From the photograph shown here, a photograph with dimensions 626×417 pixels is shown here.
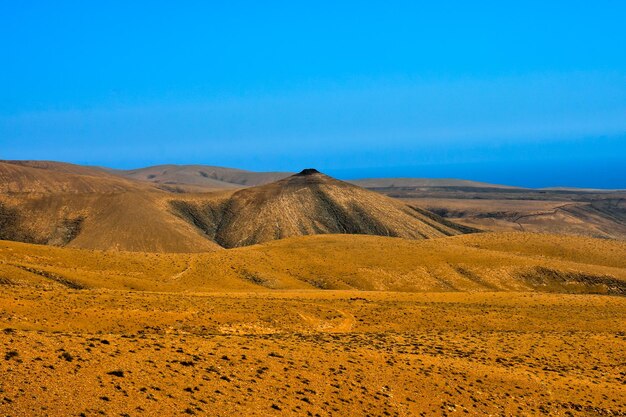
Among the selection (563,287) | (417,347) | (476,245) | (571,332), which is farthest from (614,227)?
(417,347)

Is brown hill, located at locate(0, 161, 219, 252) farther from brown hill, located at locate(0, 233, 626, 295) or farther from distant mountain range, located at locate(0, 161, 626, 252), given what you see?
brown hill, located at locate(0, 233, 626, 295)

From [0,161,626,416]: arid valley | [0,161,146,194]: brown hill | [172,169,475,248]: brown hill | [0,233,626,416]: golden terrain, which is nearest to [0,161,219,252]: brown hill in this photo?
[172,169,475,248]: brown hill

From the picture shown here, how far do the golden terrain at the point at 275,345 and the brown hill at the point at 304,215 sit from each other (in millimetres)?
54451

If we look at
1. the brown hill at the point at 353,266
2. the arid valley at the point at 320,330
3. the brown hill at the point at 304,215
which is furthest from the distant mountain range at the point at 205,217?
the arid valley at the point at 320,330

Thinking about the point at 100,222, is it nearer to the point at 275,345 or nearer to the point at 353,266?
the point at 353,266

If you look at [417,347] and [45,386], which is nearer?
[45,386]

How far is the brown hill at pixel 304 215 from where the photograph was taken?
117 meters

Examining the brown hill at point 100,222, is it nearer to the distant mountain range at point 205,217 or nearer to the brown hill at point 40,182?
the distant mountain range at point 205,217

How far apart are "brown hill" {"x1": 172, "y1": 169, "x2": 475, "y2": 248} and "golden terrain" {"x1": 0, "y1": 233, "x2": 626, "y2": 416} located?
54.5 meters

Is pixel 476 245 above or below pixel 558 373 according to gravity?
above

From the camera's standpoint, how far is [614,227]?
18538 cm

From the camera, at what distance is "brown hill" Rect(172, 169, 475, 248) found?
117 metres

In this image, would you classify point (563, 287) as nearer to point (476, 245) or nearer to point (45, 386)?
point (476, 245)

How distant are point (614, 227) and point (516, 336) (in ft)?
548
